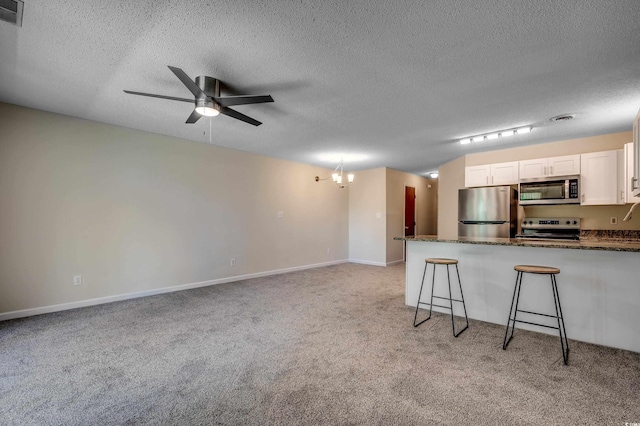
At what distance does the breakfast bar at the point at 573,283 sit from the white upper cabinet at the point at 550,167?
1.70 m

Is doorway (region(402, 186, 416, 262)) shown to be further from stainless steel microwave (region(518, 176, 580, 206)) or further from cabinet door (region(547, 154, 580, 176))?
cabinet door (region(547, 154, 580, 176))

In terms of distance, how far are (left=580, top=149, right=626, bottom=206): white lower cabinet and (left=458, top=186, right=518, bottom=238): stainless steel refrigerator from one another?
0.89 meters

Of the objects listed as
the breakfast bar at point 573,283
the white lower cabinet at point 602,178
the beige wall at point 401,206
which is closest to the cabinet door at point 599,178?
the white lower cabinet at point 602,178

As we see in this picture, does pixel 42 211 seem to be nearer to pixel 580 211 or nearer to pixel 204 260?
pixel 204 260

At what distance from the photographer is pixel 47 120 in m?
3.54

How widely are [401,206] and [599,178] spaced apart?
3.98 meters

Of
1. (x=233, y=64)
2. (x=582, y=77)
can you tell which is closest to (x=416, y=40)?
(x=233, y=64)

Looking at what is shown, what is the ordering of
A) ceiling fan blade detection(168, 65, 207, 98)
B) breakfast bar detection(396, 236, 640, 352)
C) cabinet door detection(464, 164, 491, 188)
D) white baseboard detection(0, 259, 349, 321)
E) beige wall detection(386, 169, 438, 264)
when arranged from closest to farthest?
ceiling fan blade detection(168, 65, 207, 98), breakfast bar detection(396, 236, 640, 352), white baseboard detection(0, 259, 349, 321), cabinet door detection(464, 164, 491, 188), beige wall detection(386, 169, 438, 264)

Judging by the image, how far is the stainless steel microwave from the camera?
414cm

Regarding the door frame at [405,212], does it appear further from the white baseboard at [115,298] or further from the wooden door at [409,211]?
the white baseboard at [115,298]

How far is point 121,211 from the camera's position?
4.07 metres

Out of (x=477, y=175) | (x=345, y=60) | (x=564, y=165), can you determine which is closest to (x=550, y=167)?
(x=564, y=165)

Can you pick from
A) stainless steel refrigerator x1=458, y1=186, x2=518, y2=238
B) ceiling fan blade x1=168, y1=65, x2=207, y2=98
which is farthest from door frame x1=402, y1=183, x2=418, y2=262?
ceiling fan blade x1=168, y1=65, x2=207, y2=98

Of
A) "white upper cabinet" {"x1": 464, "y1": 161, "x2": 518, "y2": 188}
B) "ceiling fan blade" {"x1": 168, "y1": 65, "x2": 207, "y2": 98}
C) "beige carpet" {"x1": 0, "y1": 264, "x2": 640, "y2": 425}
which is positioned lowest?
"beige carpet" {"x1": 0, "y1": 264, "x2": 640, "y2": 425}
